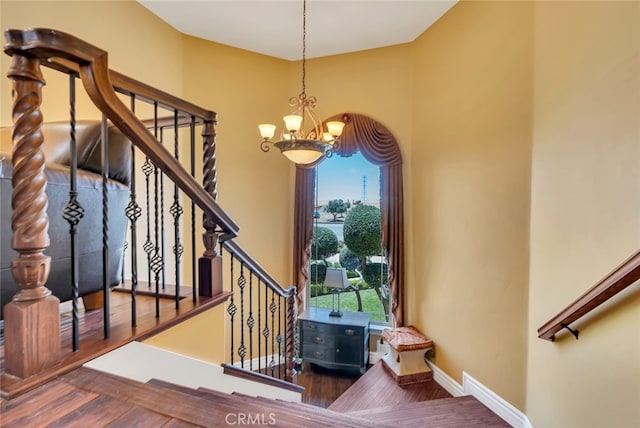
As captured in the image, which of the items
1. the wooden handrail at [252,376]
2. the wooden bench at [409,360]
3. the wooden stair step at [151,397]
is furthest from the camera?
the wooden bench at [409,360]

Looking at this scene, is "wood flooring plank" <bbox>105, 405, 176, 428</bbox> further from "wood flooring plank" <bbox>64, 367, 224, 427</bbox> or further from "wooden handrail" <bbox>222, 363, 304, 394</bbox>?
"wooden handrail" <bbox>222, 363, 304, 394</bbox>

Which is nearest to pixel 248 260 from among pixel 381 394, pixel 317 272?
pixel 381 394

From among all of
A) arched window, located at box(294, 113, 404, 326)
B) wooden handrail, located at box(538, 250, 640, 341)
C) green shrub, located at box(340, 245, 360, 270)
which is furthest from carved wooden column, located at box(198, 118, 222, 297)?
green shrub, located at box(340, 245, 360, 270)

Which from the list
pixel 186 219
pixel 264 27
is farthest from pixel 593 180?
pixel 186 219

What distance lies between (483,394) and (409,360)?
0.83m

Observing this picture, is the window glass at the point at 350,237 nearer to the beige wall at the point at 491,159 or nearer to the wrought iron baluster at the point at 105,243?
the beige wall at the point at 491,159

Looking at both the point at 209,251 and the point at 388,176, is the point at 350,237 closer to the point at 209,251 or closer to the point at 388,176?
the point at 388,176

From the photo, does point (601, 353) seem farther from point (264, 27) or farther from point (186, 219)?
point (264, 27)

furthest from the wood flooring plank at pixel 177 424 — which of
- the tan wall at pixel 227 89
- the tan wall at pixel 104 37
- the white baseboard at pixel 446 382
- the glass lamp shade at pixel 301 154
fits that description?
the white baseboard at pixel 446 382

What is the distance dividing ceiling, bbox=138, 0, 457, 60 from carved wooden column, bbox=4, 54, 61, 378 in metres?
2.98

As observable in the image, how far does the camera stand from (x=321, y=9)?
3404 mm

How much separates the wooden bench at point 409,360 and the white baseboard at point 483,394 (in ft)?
0.49

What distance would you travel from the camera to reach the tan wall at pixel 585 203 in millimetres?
1547

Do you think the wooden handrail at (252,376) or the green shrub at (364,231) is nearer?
the wooden handrail at (252,376)
